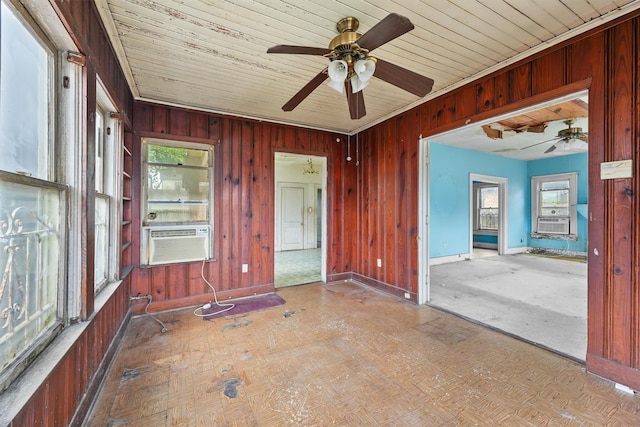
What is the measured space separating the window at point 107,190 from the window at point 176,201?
0.66 m

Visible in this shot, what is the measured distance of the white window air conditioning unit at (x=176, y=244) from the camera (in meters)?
3.13

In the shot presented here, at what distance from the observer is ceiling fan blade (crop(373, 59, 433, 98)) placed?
5.88 ft

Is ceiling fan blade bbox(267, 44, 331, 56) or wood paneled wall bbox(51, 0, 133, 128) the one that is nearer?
wood paneled wall bbox(51, 0, 133, 128)

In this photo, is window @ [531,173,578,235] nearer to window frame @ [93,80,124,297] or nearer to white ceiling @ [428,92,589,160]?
white ceiling @ [428,92,589,160]

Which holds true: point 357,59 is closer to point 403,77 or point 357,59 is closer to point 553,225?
point 403,77

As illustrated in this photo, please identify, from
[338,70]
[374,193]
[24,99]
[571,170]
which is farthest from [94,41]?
[571,170]

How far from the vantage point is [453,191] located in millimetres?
6098

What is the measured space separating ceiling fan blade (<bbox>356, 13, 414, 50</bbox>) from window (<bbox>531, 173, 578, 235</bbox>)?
7738mm

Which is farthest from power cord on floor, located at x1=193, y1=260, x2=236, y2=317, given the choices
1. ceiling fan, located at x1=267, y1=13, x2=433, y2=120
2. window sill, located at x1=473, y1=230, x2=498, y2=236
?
window sill, located at x1=473, y1=230, x2=498, y2=236

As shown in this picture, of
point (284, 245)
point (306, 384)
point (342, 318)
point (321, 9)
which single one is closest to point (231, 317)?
point (342, 318)

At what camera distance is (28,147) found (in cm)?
116

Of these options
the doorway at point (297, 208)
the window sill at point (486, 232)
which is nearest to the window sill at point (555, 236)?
the window sill at point (486, 232)

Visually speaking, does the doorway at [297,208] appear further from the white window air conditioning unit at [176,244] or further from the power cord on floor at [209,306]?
the white window air conditioning unit at [176,244]

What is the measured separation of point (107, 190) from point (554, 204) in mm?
9266
